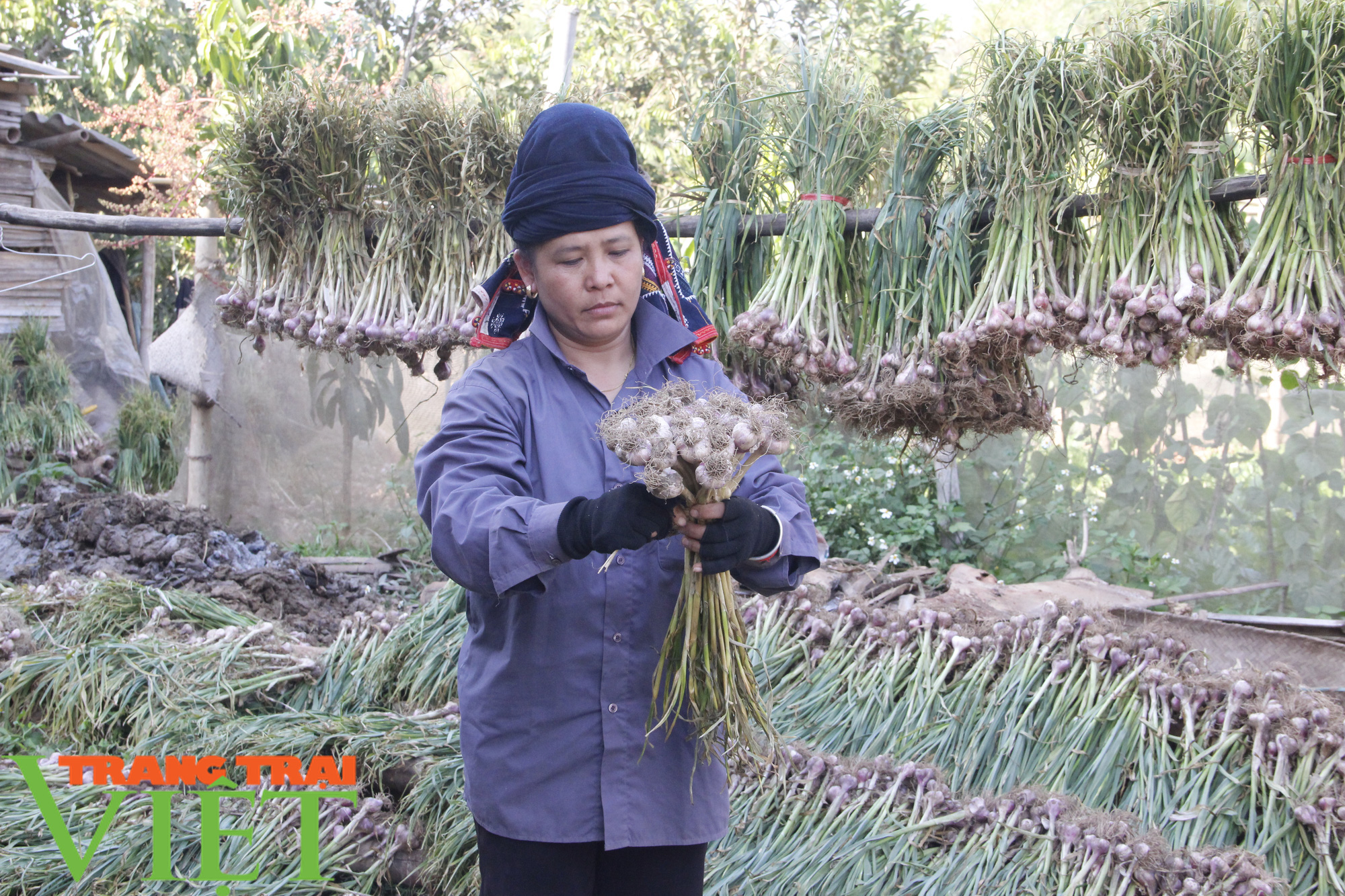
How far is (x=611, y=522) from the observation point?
1.28 metres

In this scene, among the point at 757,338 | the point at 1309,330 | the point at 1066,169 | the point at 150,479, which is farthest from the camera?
the point at 150,479

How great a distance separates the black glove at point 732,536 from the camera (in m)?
1.37

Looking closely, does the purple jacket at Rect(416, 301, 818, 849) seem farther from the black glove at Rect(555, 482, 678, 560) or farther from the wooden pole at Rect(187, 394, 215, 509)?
the wooden pole at Rect(187, 394, 215, 509)

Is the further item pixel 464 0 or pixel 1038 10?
pixel 1038 10

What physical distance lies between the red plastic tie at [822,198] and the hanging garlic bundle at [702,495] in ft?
3.93

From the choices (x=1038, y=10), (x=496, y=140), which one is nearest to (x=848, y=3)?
(x=496, y=140)

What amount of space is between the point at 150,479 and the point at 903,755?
637cm

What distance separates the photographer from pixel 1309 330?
6.49ft

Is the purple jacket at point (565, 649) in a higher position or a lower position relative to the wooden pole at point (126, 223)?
lower

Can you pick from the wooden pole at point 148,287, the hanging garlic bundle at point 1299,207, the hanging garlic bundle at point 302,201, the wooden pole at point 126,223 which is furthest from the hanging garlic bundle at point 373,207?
the wooden pole at point 148,287

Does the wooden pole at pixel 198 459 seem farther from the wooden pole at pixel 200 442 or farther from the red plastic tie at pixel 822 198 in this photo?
the red plastic tie at pixel 822 198

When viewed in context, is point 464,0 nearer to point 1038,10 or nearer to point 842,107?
point 842,107

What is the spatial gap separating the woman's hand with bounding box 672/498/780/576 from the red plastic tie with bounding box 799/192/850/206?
1425 millimetres

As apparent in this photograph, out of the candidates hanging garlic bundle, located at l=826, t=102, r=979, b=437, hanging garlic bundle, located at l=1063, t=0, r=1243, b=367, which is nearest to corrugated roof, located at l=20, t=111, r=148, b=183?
hanging garlic bundle, located at l=826, t=102, r=979, b=437
